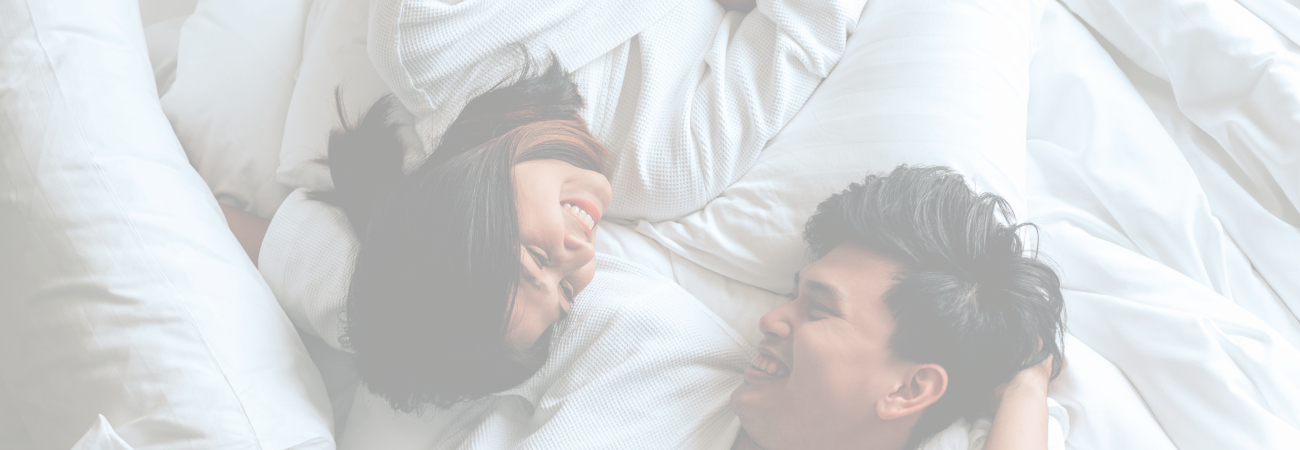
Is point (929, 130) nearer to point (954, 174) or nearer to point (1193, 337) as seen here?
point (954, 174)

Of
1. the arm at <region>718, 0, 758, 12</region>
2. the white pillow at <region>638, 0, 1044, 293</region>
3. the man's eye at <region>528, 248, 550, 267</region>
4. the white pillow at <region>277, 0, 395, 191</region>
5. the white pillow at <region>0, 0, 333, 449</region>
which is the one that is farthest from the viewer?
the arm at <region>718, 0, 758, 12</region>

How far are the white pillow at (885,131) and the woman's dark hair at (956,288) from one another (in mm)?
102

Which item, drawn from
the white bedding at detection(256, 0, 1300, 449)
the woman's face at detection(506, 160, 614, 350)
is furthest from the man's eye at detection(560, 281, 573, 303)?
the white bedding at detection(256, 0, 1300, 449)

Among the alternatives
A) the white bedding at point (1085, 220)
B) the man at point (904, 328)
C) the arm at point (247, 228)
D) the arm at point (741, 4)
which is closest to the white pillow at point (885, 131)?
the white bedding at point (1085, 220)

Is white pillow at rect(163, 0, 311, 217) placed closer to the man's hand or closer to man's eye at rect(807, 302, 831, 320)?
man's eye at rect(807, 302, 831, 320)

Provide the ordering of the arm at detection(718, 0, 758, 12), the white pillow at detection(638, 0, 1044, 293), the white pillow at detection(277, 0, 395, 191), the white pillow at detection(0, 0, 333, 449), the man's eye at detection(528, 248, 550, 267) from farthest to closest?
the arm at detection(718, 0, 758, 12) → the white pillow at detection(277, 0, 395, 191) → the white pillow at detection(638, 0, 1044, 293) → the man's eye at detection(528, 248, 550, 267) → the white pillow at detection(0, 0, 333, 449)

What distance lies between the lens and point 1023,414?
86 centimetres

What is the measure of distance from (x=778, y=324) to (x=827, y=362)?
90mm

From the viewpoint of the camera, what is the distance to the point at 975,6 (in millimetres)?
1164

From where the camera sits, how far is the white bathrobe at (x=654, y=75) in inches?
42.1

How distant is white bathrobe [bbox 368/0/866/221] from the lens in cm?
107

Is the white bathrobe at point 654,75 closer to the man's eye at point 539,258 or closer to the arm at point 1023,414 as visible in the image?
the man's eye at point 539,258

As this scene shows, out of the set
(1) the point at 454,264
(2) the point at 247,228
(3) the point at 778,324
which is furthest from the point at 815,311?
(2) the point at 247,228

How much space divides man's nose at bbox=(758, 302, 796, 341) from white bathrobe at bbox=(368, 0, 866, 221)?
10.8 inches
